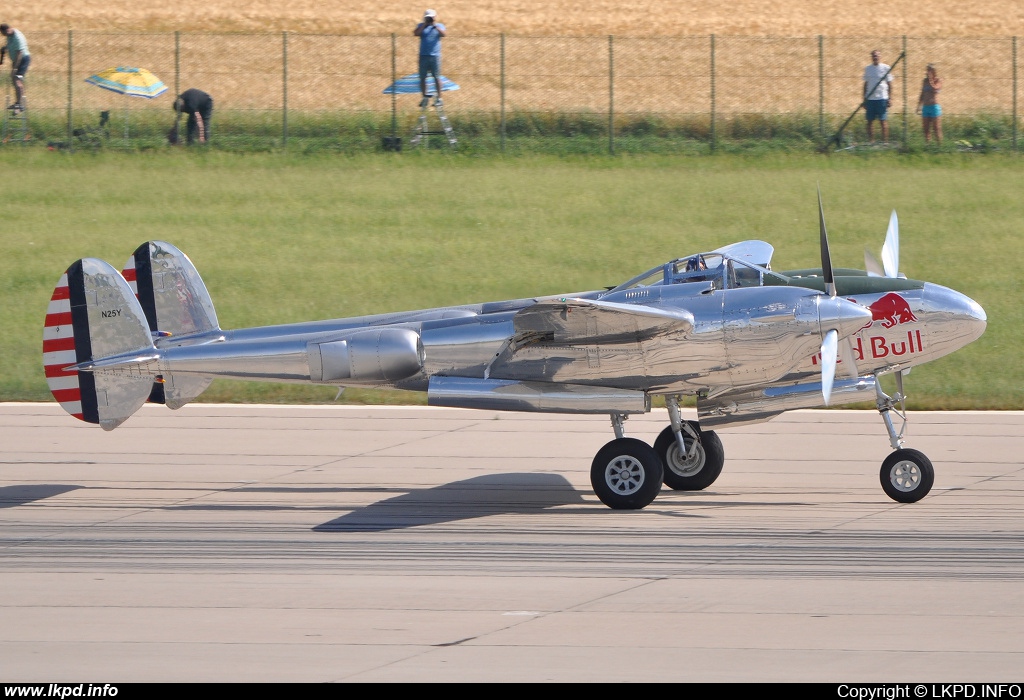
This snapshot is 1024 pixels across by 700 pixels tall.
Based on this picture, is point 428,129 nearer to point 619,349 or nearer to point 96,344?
point 96,344

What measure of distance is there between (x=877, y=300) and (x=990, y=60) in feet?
83.6

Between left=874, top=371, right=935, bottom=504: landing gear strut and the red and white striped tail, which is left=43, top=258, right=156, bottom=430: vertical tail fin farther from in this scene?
left=874, top=371, right=935, bottom=504: landing gear strut

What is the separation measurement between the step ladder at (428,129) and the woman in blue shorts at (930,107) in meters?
10.3

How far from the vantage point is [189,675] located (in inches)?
307

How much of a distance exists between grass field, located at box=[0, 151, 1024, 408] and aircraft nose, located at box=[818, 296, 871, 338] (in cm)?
859

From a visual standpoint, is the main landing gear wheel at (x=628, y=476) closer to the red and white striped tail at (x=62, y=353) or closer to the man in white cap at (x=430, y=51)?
the red and white striped tail at (x=62, y=353)

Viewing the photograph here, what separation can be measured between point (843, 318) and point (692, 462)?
230cm

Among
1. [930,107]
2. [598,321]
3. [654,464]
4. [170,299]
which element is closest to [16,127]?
[170,299]

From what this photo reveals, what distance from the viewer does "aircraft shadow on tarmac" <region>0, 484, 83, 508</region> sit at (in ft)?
42.9

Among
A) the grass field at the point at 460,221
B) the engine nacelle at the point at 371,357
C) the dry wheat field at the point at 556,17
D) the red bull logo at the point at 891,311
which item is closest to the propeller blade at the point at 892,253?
the red bull logo at the point at 891,311

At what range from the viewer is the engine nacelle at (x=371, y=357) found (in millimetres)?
12812

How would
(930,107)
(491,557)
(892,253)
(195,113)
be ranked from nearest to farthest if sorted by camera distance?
(491,557)
(892,253)
(930,107)
(195,113)

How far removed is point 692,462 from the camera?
1344cm

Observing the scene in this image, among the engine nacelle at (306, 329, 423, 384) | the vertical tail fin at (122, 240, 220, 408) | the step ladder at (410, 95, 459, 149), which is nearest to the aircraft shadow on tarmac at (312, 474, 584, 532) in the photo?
the engine nacelle at (306, 329, 423, 384)
